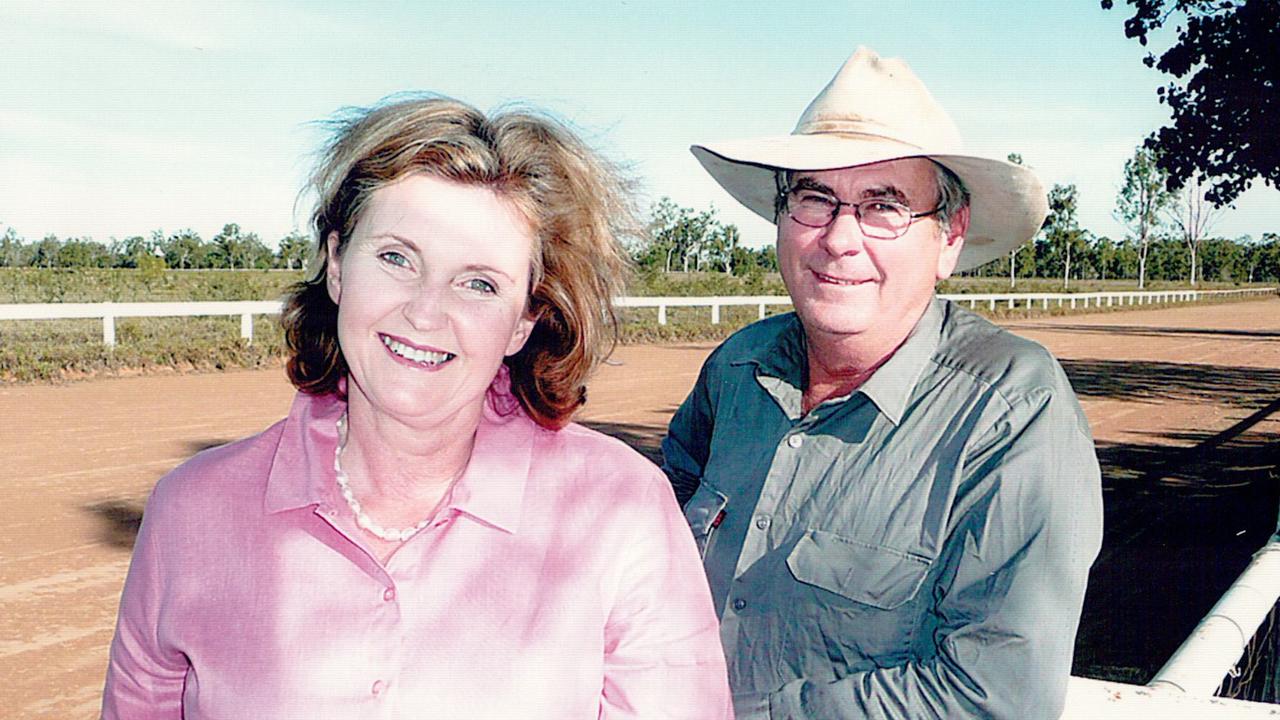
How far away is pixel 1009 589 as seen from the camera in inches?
76.2

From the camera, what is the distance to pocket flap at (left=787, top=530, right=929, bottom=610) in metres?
2.06

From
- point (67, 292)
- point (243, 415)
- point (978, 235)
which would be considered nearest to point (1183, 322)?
point (67, 292)

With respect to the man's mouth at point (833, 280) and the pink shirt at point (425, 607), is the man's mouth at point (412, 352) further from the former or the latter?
the man's mouth at point (833, 280)

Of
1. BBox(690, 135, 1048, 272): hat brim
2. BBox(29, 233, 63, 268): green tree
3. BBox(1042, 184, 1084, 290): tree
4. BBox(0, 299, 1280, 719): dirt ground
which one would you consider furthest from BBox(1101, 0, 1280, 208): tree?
BBox(29, 233, 63, 268): green tree

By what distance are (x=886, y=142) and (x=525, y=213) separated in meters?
0.83

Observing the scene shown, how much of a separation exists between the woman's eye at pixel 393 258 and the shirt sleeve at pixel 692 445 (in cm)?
102

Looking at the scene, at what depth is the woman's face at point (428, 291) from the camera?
182 cm

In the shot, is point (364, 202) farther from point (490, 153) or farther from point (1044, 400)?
point (1044, 400)

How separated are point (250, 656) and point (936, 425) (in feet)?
3.80

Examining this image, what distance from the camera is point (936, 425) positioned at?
2141mm

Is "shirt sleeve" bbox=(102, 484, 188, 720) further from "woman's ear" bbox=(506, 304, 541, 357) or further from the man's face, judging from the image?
the man's face

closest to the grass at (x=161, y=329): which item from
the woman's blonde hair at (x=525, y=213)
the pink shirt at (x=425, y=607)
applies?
the woman's blonde hair at (x=525, y=213)

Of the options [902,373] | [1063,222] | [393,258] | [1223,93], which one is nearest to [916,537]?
[902,373]

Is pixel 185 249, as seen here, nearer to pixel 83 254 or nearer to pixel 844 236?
pixel 83 254
